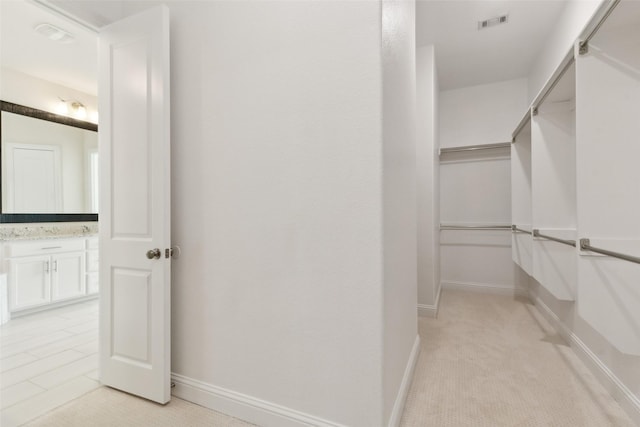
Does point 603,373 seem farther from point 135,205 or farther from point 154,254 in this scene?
point 135,205

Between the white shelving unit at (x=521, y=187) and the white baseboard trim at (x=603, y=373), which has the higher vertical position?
the white shelving unit at (x=521, y=187)

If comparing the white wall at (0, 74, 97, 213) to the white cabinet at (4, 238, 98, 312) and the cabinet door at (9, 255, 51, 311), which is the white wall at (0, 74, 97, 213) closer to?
the white cabinet at (4, 238, 98, 312)

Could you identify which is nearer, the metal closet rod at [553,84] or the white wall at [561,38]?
the metal closet rod at [553,84]

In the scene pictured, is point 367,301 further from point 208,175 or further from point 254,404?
point 208,175

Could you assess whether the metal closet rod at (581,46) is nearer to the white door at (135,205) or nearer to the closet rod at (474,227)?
the closet rod at (474,227)

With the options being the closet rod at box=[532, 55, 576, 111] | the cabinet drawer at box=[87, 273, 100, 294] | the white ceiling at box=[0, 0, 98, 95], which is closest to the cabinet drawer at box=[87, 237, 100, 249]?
the cabinet drawer at box=[87, 273, 100, 294]

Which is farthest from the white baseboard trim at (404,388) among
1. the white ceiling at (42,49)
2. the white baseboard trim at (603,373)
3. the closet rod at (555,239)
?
the white ceiling at (42,49)

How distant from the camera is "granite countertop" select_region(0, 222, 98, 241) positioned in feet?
11.3

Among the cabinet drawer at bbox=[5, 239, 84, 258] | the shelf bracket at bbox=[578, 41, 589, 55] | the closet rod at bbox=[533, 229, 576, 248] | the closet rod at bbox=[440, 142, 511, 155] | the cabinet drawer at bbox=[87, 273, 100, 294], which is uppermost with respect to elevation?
the closet rod at bbox=[440, 142, 511, 155]

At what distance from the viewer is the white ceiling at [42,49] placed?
2.65m

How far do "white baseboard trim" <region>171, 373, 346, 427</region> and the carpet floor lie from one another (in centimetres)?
4

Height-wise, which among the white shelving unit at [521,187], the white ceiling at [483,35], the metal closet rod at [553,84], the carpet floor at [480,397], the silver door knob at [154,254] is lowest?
the carpet floor at [480,397]

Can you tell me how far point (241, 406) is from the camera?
5.24ft

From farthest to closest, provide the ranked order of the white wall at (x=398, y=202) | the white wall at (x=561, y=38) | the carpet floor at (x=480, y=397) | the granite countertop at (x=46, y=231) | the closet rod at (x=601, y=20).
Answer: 1. the granite countertop at (x=46, y=231)
2. the white wall at (x=561, y=38)
3. the carpet floor at (x=480, y=397)
4. the white wall at (x=398, y=202)
5. the closet rod at (x=601, y=20)
